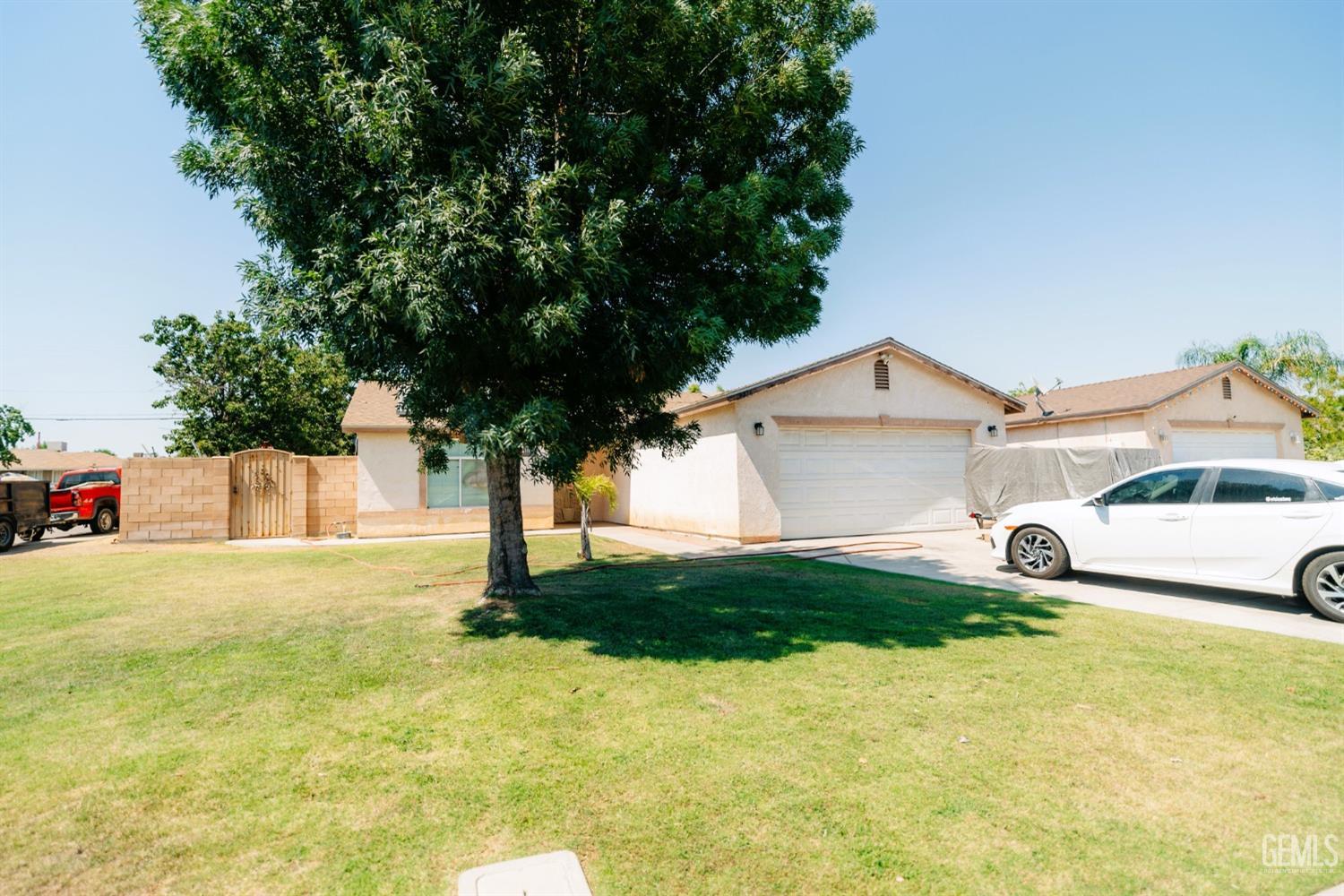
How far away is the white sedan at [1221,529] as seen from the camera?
6.12 meters

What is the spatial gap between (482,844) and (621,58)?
6.40m

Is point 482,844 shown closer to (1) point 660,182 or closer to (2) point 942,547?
(1) point 660,182

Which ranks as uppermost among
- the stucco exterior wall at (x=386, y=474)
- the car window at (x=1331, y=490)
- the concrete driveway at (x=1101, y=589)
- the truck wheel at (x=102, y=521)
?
the stucco exterior wall at (x=386, y=474)

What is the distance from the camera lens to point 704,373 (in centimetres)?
688

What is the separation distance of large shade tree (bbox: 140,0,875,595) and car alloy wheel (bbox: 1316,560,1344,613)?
5972 mm

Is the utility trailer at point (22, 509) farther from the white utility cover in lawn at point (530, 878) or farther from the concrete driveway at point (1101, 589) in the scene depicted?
the white utility cover in lawn at point (530, 878)

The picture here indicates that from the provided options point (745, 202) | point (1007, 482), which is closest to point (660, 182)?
point (745, 202)

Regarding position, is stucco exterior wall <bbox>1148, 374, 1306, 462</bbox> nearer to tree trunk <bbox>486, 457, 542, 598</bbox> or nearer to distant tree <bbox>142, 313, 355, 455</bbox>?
tree trunk <bbox>486, 457, 542, 598</bbox>

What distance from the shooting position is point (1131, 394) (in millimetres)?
18562

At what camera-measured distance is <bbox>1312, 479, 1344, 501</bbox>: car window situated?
6.04 m

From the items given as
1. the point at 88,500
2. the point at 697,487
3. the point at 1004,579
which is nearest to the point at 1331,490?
the point at 1004,579

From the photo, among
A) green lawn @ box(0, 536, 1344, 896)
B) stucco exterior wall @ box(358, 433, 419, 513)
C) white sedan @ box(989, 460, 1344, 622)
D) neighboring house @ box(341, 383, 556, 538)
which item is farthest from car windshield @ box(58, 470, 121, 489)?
white sedan @ box(989, 460, 1344, 622)

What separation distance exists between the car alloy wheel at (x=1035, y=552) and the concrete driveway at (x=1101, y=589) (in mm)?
224

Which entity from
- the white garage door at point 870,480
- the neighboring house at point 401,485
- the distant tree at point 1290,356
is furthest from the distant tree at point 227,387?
the distant tree at point 1290,356
